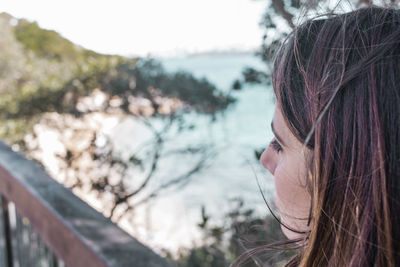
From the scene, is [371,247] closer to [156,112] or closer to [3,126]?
[156,112]

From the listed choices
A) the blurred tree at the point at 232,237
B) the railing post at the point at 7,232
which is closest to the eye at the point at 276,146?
the blurred tree at the point at 232,237

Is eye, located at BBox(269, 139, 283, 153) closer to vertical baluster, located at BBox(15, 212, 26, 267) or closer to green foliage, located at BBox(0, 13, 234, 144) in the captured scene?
vertical baluster, located at BBox(15, 212, 26, 267)

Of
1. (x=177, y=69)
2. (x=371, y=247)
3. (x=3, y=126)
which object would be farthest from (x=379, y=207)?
(x=3, y=126)

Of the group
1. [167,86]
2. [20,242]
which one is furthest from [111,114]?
[20,242]

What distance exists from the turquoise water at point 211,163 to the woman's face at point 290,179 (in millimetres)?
3250

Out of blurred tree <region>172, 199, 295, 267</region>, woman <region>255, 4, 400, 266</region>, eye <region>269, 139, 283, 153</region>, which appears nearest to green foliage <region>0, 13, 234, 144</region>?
blurred tree <region>172, 199, 295, 267</region>

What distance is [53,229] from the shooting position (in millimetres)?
1352

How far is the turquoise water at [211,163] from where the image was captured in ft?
14.9

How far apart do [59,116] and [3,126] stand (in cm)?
100

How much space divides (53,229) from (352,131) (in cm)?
98

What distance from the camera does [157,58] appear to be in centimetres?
455

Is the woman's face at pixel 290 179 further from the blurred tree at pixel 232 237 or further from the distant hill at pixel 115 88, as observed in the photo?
the distant hill at pixel 115 88

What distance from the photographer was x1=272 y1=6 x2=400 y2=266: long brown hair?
63 centimetres

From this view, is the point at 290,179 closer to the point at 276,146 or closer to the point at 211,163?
the point at 276,146
